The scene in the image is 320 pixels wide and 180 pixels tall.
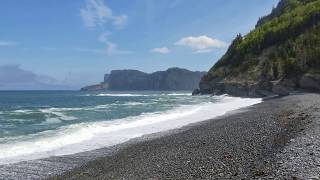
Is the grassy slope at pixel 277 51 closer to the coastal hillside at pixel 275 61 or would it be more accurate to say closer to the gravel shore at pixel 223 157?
the coastal hillside at pixel 275 61

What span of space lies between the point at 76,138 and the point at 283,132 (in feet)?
44.6

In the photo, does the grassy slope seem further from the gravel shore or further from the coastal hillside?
the gravel shore

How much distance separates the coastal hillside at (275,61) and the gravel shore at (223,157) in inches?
1962

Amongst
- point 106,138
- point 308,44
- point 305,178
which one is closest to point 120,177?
point 305,178

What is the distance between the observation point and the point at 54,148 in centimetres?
2538

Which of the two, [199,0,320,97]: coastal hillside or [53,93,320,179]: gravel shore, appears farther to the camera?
[199,0,320,97]: coastal hillside

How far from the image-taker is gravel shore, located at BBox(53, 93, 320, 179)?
48.0 ft

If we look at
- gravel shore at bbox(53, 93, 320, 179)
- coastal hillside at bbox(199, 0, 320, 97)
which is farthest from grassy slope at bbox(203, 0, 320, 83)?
gravel shore at bbox(53, 93, 320, 179)

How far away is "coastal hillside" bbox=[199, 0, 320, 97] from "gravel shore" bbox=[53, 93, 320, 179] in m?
49.8

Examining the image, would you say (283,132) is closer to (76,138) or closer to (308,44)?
(76,138)

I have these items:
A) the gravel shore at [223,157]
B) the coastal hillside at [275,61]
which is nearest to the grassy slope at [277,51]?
the coastal hillside at [275,61]

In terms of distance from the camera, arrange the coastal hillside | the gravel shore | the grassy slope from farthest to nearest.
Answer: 1. the grassy slope
2. the coastal hillside
3. the gravel shore

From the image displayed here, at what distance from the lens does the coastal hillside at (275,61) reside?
80.3m

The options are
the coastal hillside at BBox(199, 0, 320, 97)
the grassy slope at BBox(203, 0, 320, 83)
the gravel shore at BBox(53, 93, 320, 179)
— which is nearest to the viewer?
the gravel shore at BBox(53, 93, 320, 179)
